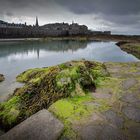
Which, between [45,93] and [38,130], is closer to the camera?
[38,130]

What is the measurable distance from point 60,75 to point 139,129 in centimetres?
223

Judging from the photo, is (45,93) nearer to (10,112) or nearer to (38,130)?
(10,112)

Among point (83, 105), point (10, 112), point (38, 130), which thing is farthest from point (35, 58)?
point (38, 130)

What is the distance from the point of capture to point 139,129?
2.83 metres

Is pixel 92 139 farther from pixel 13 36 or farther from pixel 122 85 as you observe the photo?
pixel 13 36

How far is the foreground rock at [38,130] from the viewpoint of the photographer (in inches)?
105

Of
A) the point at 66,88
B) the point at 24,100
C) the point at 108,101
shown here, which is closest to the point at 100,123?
the point at 108,101

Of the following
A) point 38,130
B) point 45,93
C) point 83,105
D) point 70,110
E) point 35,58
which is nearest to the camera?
point 38,130

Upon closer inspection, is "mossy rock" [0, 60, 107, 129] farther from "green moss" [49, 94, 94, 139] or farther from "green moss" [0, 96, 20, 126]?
"green moss" [49, 94, 94, 139]

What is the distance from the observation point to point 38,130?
9.12 feet

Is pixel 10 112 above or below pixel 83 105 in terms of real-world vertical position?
below

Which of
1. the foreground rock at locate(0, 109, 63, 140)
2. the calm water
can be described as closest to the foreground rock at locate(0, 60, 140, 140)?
the foreground rock at locate(0, 109, 63, 140)

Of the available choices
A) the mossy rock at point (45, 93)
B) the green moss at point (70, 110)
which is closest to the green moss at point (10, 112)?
the mossy rock at point (45, 93)

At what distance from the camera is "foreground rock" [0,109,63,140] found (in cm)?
267
